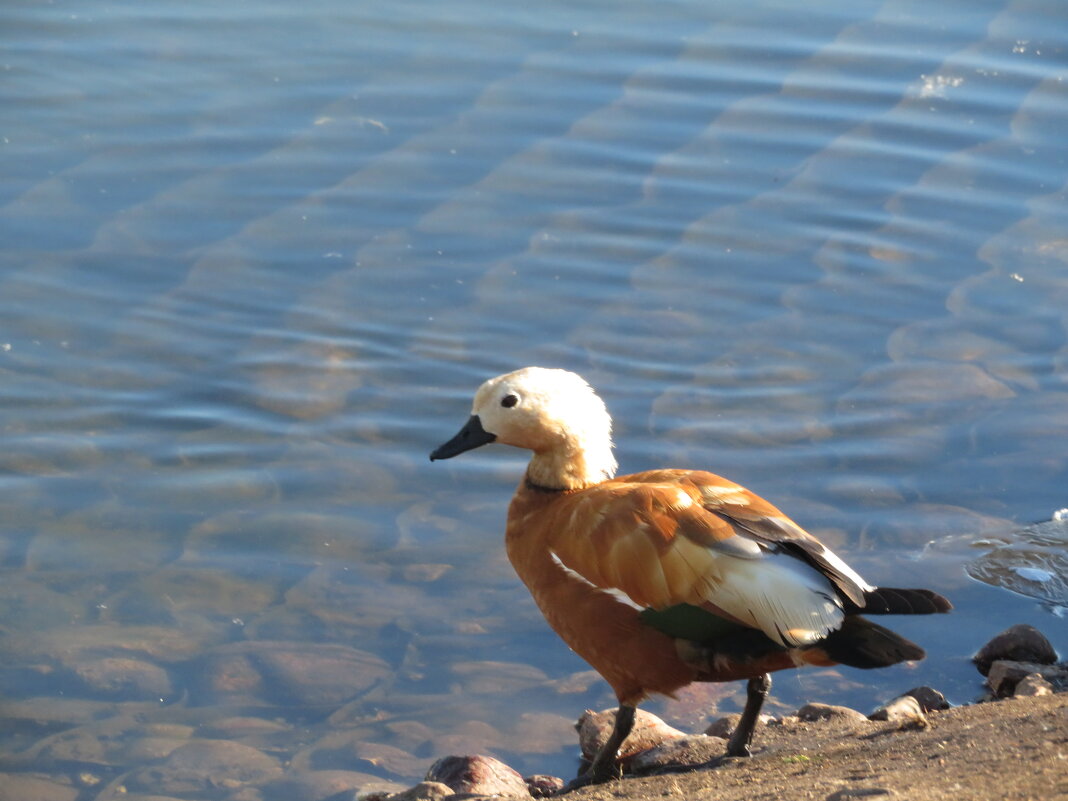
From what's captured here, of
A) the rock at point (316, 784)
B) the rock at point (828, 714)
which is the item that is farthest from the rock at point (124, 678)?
the rock at point (828, 714)

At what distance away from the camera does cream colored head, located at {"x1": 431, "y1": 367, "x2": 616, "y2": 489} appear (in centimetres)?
513

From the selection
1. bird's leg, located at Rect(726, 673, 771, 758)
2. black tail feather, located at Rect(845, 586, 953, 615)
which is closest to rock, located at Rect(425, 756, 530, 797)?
bird's leg, located at Rect(726, 673, 771, 758)

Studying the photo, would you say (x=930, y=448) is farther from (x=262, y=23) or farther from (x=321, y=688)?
(x=262, y=23)

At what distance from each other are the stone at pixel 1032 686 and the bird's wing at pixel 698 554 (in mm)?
1370

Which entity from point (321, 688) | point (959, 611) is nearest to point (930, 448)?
point (959, 611)

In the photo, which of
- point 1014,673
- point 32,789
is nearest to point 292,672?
point 32,789

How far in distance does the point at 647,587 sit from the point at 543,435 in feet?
3.03

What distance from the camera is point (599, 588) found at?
4625mm

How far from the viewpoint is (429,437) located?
7.60 m

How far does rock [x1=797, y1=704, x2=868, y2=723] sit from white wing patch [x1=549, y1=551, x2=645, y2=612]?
3.67ft

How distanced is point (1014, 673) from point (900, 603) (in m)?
1.63

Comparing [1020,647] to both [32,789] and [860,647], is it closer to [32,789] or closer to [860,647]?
[860,647]

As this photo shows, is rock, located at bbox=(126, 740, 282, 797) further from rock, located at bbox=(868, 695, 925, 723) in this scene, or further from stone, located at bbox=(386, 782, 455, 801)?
rock, located at bbox=(868, 695, 925, 723)

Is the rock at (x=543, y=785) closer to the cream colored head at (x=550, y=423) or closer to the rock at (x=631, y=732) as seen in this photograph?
the rock at (x=631, y=732)
